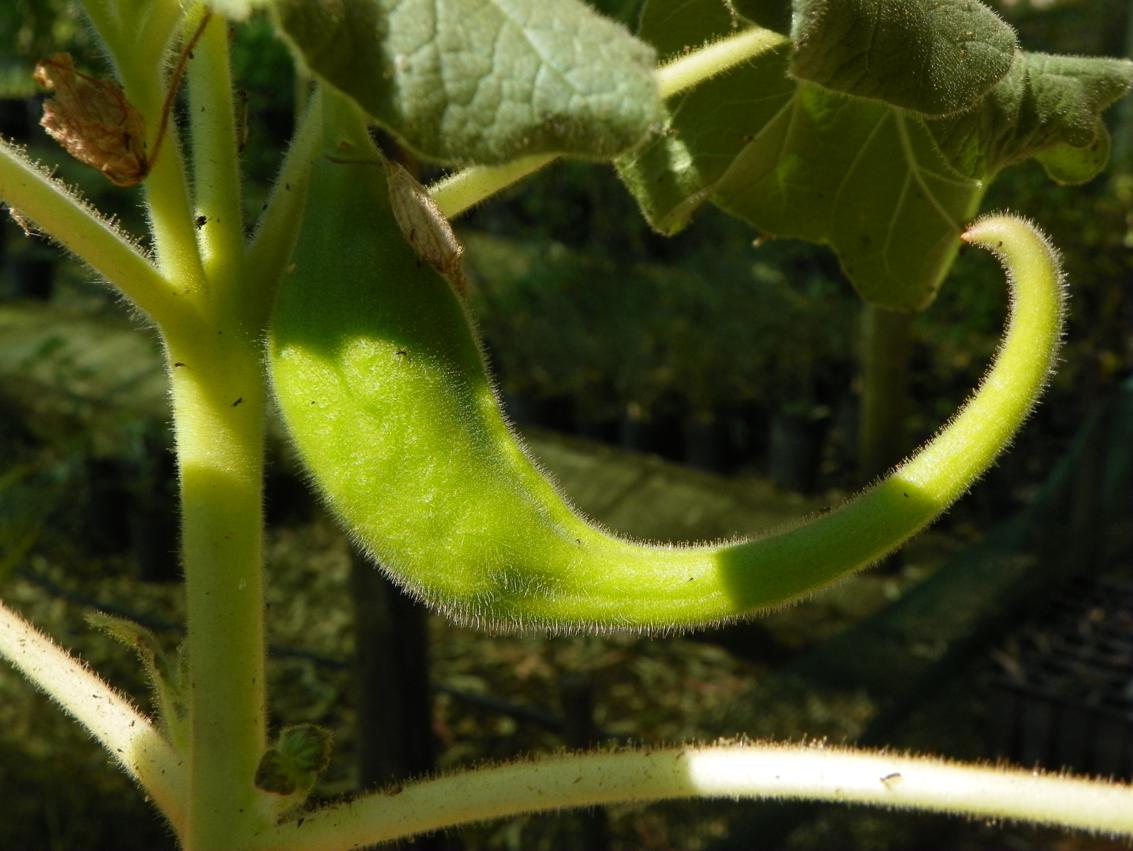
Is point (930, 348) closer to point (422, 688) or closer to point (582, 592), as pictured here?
point (422, 688)

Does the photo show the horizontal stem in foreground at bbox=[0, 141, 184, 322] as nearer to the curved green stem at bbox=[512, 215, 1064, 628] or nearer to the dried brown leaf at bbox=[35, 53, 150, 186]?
the dried brown leaf at bbox=[35, 53, 150, 186]

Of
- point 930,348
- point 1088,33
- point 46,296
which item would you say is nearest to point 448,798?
point 930,348

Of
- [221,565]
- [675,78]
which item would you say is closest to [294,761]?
[221,565]

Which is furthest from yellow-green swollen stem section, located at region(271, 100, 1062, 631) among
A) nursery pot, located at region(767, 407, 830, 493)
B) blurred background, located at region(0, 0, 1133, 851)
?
nursery pot, located at region(767, 407, 830, 493)

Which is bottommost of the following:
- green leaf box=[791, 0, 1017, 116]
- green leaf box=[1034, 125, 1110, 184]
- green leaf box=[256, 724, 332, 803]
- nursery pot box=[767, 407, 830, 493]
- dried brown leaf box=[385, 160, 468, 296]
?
nursery pot box=[767, 407, 830, 493]

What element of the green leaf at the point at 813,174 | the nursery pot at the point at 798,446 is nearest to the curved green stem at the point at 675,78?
the green leaf at the point at 813,174

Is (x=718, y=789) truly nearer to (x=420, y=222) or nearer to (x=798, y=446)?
(x=420, y=222)

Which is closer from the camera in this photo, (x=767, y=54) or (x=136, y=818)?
(x=767, y=54)
